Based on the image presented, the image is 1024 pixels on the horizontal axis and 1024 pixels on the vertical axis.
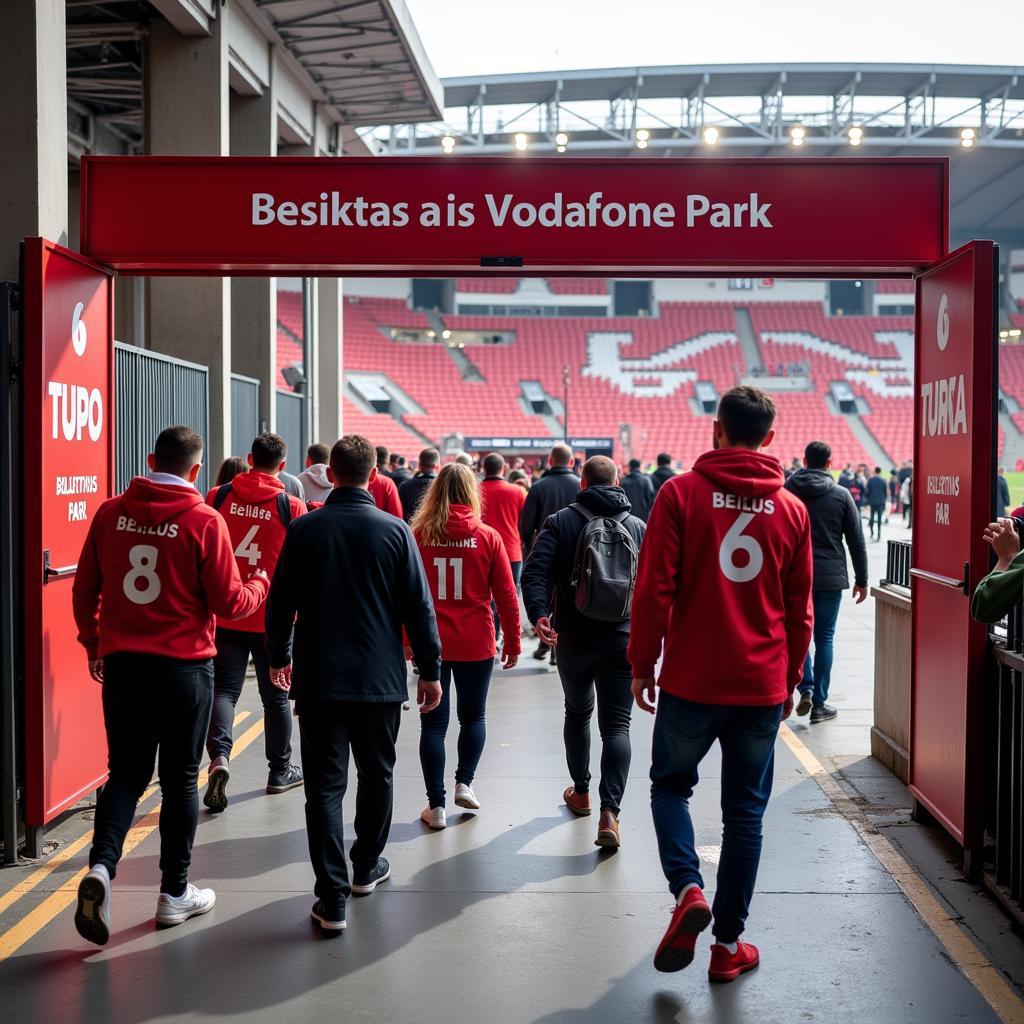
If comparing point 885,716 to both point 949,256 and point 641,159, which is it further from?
point 641,159

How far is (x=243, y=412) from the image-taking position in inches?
529

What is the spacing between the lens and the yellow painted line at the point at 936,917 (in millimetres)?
3922

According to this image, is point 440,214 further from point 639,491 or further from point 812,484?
point 639,491

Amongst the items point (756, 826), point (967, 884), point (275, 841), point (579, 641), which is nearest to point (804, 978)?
point (756, 826)

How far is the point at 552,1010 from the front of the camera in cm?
383

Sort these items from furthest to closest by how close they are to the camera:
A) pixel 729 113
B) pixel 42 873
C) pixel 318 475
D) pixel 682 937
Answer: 1. pixel 729 113
2. pixel 318 475
3. pixel 42 873
4. pixel 682 937

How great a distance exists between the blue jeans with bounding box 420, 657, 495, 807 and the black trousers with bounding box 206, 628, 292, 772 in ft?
2.81

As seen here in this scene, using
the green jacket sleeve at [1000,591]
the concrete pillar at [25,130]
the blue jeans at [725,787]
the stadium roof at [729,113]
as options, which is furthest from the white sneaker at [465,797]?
the stadium roof at [729,113]

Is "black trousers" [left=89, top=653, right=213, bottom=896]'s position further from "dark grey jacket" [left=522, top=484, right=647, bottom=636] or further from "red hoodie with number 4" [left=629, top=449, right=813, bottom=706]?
"dark grey jacket" [left=522, top=484, right=647, bottom=636]

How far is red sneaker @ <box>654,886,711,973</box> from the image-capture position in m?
3.92

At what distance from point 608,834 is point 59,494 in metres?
2.99

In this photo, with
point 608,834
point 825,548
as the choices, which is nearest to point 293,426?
point 825,548

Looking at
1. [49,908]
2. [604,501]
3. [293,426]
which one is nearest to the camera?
[49,908]

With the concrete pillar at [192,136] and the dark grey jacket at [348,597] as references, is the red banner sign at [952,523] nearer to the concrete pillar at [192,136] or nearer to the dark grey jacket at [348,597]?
the dark grey jacket at [348,597]
